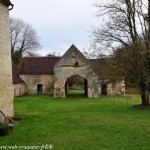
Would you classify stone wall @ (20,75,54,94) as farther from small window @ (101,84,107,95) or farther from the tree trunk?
the tree trunk

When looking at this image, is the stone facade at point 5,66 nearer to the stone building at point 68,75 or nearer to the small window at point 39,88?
the stone building at point 68,75

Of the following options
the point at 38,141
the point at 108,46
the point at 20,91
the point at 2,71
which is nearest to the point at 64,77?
the point at 20,91

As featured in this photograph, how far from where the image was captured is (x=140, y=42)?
27500 mm

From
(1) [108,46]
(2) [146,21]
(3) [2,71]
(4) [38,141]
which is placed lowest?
(4) [38,141]

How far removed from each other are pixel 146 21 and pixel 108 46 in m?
3.72

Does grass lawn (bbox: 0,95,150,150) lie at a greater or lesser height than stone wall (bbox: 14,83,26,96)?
lesser

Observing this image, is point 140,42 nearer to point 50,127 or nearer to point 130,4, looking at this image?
point 130,4

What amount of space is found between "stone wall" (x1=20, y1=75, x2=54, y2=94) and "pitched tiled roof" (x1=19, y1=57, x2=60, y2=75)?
1.83ft

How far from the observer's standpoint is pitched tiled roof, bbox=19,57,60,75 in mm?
50188

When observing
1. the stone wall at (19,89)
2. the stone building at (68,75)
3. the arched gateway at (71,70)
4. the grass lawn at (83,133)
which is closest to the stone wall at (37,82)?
the stone building at (68,75)

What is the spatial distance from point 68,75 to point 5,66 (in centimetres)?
2462

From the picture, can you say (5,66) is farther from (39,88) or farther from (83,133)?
(39,88)

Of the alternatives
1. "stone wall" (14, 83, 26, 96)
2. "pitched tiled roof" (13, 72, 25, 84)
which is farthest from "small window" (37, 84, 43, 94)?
"pitched tiled roof" (13, 72, 25, 84)

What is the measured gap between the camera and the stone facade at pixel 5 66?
1948cm
